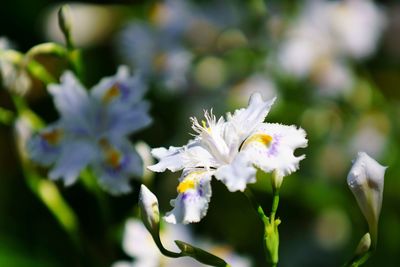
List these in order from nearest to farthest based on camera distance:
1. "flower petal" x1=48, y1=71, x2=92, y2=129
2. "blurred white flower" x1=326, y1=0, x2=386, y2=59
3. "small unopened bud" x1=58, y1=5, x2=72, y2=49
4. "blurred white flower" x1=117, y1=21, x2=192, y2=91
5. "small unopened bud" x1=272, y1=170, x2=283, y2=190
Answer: "small unopened bud" x1=272, y1=170, x2=283, y2=190
"small unopened bud" x1=58, y1=5, x2=72, y2=49
"flower petal" x1=48, y1=71, x2=92, y2=129
"blurred white flower" x1=117, y1=21, x2=192, y2=91
"blurred white flower" x1=326, y1=0, x2=386, y2=59

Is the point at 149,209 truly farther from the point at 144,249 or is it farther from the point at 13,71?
the point at 13,71

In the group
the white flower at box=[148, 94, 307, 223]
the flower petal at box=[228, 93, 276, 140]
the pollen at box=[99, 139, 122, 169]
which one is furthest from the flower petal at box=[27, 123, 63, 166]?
the flower petal at box=[228, 93, 276, 140]

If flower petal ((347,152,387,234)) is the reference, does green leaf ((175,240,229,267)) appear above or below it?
below

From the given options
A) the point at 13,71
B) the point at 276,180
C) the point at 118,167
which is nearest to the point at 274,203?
the point at 276,180

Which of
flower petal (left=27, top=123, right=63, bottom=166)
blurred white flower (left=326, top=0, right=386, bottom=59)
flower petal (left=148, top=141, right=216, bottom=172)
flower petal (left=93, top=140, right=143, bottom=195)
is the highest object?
blurred white flower (left=326, top=0, right=386, bottom=59)

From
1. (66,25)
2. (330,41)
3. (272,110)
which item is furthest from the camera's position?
(330,41)

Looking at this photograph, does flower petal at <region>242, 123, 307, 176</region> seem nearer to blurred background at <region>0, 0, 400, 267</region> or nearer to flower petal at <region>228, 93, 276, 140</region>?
flower petal at <region>228, 93, 276, 140</region>

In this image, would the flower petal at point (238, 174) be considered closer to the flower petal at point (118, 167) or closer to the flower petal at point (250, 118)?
the flower petal at point (250, 118)
